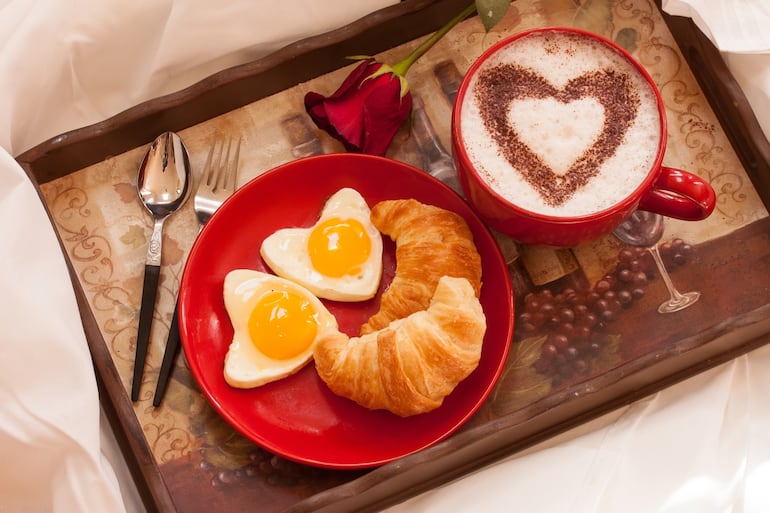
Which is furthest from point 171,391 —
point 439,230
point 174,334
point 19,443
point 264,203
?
point 439,230

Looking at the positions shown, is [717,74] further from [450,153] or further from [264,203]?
[264,203]

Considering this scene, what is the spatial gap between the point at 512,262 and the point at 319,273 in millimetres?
414

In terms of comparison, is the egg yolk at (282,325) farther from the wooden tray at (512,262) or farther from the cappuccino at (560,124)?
the cappuccino at (560,124)

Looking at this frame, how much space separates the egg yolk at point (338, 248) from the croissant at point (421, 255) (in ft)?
0.21

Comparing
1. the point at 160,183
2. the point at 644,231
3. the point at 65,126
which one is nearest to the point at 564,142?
the point at 644,231

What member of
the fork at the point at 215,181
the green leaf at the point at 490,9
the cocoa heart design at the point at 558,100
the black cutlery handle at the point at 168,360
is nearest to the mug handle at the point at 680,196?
the cocoa heart design at the point at 558,100

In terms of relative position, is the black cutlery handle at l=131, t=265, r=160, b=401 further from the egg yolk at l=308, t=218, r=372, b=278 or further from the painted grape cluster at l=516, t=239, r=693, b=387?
the painted grape cluster at l=516, t=239, r=693, b=387

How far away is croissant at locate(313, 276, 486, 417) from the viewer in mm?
1750

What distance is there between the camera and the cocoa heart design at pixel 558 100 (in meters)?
1.76

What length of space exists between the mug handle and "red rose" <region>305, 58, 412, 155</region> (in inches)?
21.4

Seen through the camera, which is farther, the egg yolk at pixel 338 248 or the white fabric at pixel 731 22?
the white fabric at pixel 731 22

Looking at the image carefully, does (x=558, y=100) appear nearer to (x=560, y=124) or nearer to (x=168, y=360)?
(x=560, y=124)

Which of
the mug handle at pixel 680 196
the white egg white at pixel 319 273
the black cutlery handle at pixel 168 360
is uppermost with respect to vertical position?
the mug handle at pixel 680 196

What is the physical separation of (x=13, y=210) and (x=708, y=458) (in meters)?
1.50
